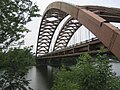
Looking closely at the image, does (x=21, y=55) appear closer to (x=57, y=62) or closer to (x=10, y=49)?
(x=10, y=49)

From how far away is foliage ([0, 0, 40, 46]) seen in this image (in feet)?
39.7

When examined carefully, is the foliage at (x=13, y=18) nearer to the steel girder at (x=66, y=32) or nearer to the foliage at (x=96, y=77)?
the foliage at (x=96, y=77)

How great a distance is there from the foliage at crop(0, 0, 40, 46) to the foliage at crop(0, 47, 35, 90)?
56 cm

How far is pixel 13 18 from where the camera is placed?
12344 millimetres

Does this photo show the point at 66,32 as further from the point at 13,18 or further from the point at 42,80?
the point at 13,18

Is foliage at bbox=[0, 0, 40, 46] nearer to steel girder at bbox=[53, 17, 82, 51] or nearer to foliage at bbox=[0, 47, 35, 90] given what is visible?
foliage at bbox=[0, 47, 35, 90]

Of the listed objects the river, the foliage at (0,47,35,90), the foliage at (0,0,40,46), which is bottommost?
the river

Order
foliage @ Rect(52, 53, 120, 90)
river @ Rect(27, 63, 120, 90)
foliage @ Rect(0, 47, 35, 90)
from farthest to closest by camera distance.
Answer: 1. river @ Rect(27, 63, 120, 90)
2. foliage @ Rect(0, 47, 35, 90)
3. foliage @ Rect(52, 53, 120, 90)

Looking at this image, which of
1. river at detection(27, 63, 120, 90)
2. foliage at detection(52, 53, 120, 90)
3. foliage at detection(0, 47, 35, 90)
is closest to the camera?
foliage at detection(52, 53, 120, 90)

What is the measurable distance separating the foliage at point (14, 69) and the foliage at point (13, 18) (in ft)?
1.84

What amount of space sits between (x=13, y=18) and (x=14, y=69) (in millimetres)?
2089

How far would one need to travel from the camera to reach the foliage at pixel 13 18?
12102mm

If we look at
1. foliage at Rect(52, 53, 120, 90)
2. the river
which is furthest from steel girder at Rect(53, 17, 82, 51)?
foliage at Rect(52, 53, 120, 90)

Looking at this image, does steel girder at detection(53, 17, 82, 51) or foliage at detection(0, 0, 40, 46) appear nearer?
foliage at detection(0, 0, 40, 46)
